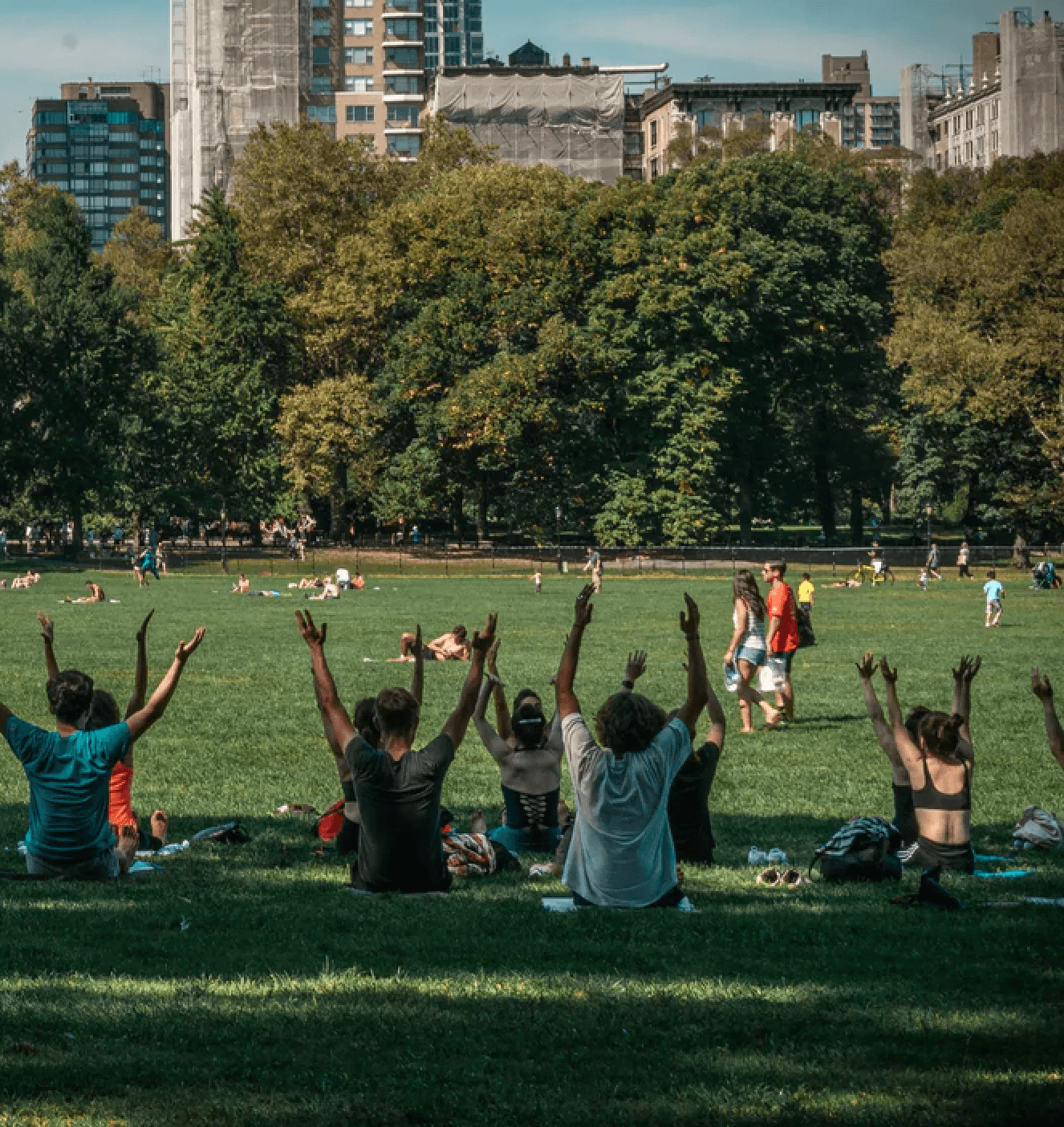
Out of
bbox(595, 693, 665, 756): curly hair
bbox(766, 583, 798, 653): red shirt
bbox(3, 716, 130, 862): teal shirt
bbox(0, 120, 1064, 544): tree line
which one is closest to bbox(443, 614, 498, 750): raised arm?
bbox(595, 693, 665, 756): curly hair

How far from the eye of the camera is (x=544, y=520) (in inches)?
2990

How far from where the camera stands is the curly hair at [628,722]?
8664 millimetres

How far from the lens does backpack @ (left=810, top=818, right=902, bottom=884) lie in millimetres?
10766

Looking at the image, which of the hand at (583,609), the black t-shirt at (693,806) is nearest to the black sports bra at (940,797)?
the black t-shirt at (693,806)

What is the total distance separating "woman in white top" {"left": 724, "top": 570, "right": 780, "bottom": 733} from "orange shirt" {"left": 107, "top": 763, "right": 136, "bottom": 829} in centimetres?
942

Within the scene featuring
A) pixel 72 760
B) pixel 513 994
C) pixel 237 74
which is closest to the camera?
pixel 513 994

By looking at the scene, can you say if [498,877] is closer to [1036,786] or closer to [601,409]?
[1036,786]

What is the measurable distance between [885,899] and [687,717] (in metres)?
1.77

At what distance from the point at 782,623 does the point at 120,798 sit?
425 inches

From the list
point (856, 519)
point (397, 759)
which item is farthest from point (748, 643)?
point (856, 519)

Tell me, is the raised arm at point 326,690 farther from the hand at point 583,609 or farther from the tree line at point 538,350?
the tree line at point 538,350

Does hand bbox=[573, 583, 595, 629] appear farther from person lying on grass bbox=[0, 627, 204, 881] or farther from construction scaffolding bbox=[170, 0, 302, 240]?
construction scaffolding bbox=[170, 0, 302, 240]

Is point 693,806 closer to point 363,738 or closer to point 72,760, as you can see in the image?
point 363,738

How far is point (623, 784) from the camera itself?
874 centimetres
